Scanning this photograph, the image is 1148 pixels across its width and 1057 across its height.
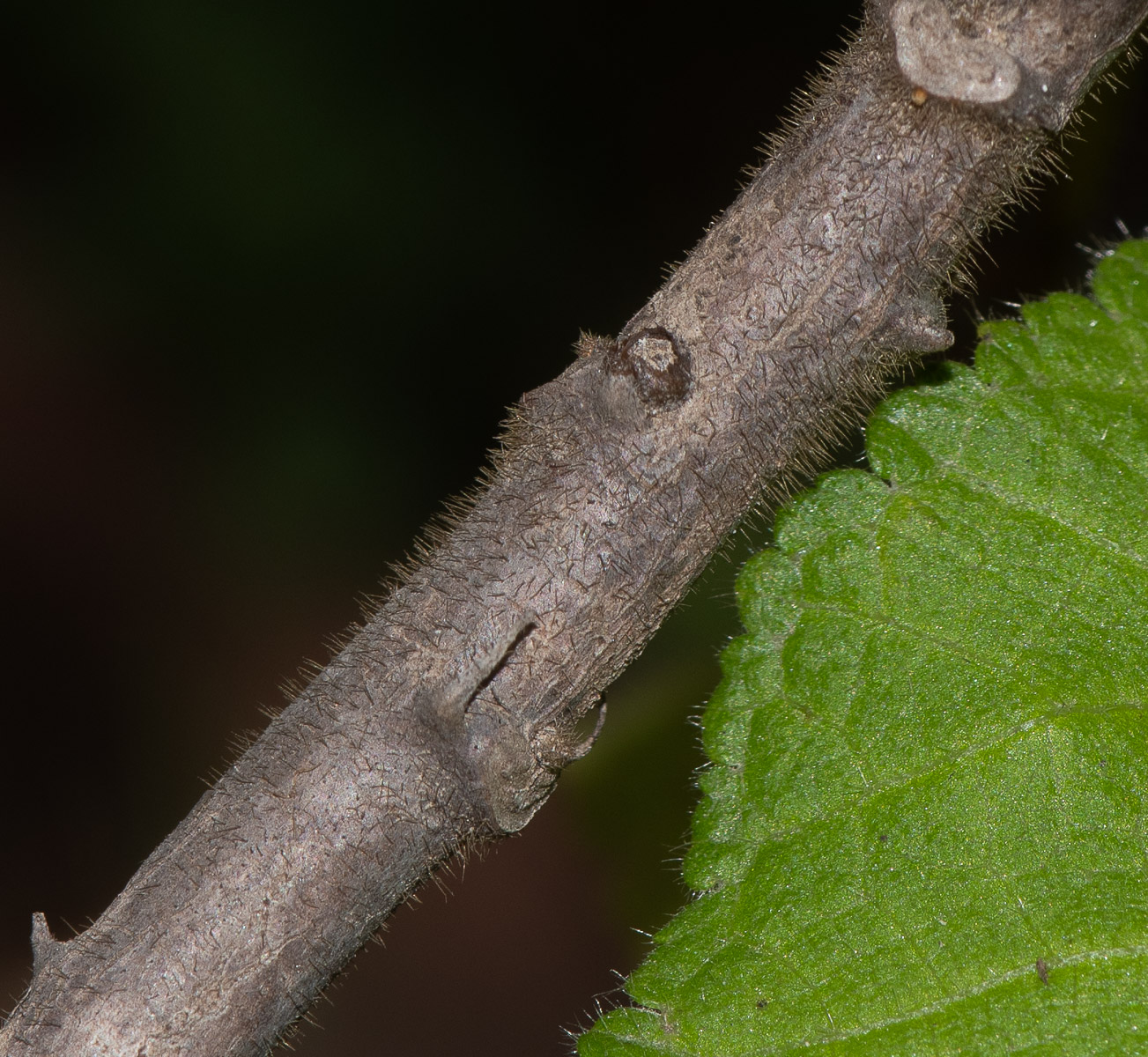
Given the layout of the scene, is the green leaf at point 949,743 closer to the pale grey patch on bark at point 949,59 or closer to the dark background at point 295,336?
the pale grey patch on bark at point 949,59

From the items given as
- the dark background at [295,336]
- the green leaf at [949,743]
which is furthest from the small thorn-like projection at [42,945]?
the dark background at [295,336]

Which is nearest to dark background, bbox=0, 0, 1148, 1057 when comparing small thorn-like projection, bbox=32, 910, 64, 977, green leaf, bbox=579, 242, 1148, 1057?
green leaf, bbox=579, 242, 1148, 1057

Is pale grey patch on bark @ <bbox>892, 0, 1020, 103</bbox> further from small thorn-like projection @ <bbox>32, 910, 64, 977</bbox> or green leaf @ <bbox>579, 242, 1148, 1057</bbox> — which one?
small thorn-like projection @ <bbox>32, 910, 64, 977</bbox>

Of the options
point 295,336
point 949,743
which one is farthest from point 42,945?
point 295,336

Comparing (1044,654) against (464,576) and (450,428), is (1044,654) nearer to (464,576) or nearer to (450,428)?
(464,576)

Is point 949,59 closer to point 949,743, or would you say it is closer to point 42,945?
point 949,743

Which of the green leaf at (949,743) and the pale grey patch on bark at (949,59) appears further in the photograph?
the green leaf at (949,743)
